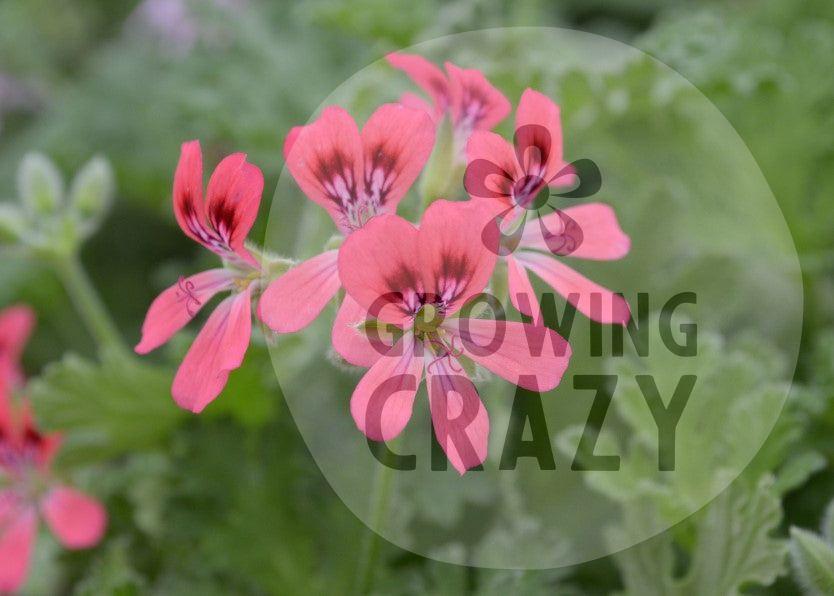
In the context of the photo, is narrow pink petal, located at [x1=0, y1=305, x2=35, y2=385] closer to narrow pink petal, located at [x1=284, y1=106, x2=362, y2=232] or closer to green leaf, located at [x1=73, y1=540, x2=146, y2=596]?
green leaf, located at [x1=73, y1=540, x2=146, y2=596]

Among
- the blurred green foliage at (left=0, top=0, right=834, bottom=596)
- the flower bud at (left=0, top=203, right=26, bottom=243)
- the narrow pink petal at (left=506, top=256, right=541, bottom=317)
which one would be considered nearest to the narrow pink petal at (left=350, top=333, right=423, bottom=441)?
the narrow pink petal at (left=506, top=256, right=541, bottom=317)

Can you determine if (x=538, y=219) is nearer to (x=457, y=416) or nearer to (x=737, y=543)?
(x=457, y=416)

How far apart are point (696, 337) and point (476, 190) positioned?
2.13 ft

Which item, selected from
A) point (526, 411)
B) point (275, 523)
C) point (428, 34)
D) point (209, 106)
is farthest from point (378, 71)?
point (275, 523)

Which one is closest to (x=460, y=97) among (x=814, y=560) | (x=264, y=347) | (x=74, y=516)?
(x=264, y=347)

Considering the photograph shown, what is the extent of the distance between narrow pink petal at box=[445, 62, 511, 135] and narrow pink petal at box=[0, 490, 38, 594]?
1.11 m

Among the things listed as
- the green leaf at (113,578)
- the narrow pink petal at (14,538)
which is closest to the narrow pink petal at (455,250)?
the green leaf at (113,578)

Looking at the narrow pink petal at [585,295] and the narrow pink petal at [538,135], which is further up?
the narrow pink petal at [538,135]

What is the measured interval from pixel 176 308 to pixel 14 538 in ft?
2.78

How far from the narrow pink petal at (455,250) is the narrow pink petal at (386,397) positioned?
89 millimetres

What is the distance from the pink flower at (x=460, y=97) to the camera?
1209 mm

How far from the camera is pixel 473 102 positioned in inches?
49.2

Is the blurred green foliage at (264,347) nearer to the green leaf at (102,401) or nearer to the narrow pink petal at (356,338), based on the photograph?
the green leaf at (102,401)

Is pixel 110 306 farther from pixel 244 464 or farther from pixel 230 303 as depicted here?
pixel 230 303
